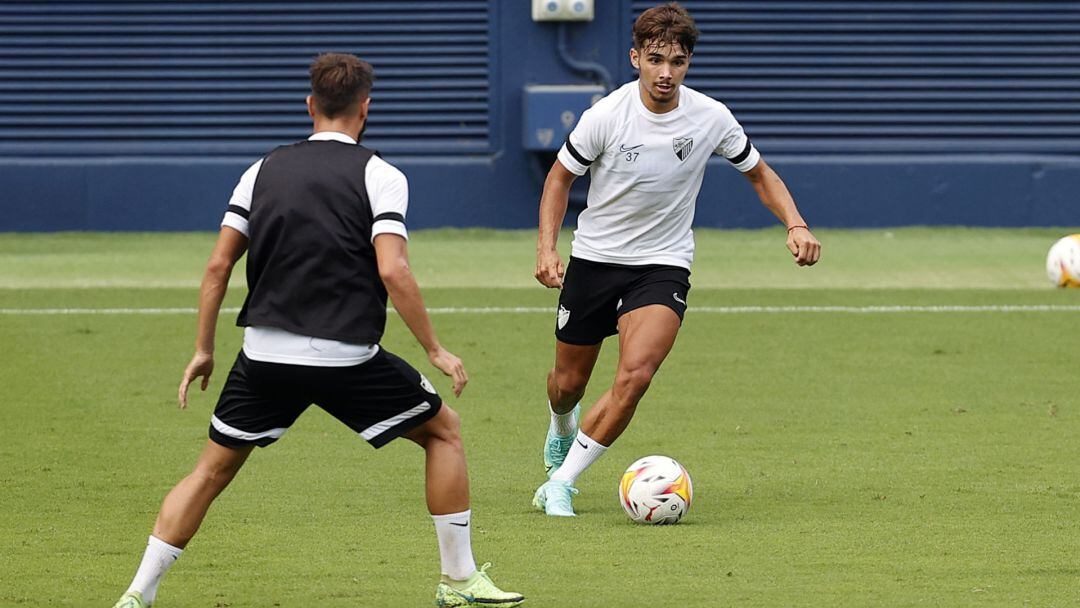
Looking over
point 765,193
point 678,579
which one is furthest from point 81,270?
point 678,579

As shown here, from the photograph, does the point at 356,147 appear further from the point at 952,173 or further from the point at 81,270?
the point at 952,173

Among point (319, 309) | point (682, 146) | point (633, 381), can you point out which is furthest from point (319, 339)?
point (682, 146)

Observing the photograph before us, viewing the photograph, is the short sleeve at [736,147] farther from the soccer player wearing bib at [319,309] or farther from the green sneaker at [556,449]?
the soccer player wearing bib at [319,309]

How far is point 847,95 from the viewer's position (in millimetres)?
20953

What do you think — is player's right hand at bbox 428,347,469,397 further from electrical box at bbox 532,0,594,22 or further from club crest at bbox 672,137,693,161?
electrical box at bbox 532,0,594,22

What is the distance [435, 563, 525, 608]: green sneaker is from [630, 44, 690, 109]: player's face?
8.16 feet

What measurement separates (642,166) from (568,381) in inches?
39.7

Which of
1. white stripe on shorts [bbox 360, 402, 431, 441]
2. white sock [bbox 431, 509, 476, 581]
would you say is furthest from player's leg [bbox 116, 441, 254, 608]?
white sock [bbox 431, 509, 476, 581]

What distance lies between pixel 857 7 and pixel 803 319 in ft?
27.3

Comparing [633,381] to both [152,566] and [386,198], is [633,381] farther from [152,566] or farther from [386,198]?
[152,566]

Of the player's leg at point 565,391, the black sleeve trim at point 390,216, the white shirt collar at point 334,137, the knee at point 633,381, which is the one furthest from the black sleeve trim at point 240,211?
the player's leg at point 565,391

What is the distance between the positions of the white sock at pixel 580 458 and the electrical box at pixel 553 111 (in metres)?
12.6

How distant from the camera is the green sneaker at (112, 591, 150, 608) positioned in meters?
5.26

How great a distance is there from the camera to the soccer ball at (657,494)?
22.9 feet
